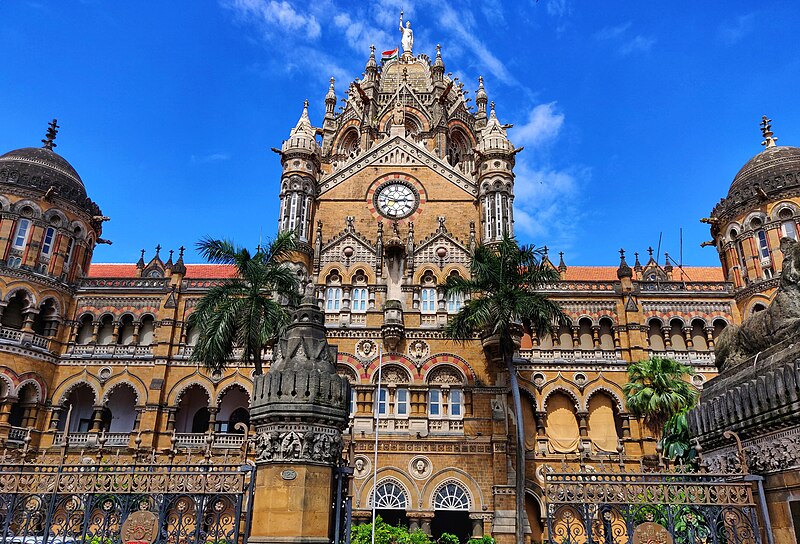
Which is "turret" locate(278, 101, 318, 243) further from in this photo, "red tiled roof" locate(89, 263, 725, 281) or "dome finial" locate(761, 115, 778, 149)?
"dome finial" locate(761, 115, 778, 149)

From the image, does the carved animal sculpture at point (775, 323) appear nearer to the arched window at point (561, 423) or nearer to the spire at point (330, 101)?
the arched window at point (561, 423)

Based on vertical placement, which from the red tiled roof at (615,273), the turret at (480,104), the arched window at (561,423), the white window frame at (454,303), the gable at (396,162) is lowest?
the arched window at (561,423)

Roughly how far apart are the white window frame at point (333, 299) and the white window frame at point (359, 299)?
77cm

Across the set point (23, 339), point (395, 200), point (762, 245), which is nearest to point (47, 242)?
point (23, 339)

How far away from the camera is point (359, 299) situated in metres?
35.0

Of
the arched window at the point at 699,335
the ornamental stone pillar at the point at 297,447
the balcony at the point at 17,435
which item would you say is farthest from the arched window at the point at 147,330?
the arched window at the point at 699,335

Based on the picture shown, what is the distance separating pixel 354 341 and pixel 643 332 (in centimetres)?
1684

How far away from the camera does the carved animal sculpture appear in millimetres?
8289

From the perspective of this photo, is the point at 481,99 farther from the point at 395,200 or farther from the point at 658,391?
the point at 658,391

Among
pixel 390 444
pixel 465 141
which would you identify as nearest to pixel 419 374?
pixel 390 444

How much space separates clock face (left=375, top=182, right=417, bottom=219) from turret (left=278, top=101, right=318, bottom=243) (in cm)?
442

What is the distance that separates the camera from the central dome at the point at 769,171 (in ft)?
111

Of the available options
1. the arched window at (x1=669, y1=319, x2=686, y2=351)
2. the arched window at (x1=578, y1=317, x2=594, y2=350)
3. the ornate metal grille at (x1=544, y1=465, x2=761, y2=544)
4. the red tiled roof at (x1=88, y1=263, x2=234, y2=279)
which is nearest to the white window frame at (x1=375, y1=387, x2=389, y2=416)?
the arched window at (x1=578, y1=317, x2=594, y2=350)

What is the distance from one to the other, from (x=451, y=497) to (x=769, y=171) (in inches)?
1036
